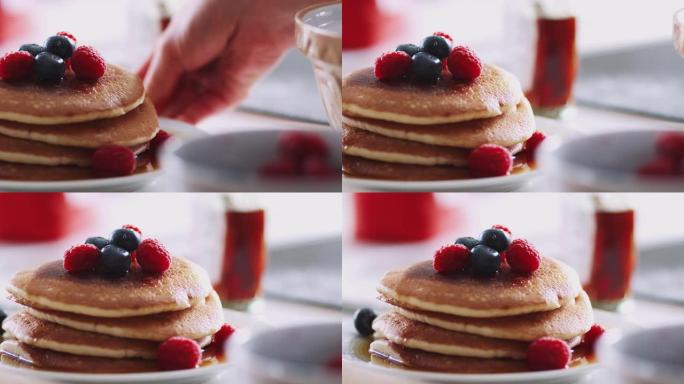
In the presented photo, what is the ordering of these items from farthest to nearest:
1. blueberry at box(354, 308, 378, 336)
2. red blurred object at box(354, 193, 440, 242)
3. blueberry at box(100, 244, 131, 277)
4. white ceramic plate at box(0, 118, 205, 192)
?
red blurred object at box(354, 193, 440, 242), blueberry at box(354, 308, 378, 336), blueberry at box(100, 244, 131, 277), white ceramic plate at box(0, 118, 205, 192)

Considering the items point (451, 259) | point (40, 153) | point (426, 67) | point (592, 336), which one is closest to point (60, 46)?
point (40, 153)

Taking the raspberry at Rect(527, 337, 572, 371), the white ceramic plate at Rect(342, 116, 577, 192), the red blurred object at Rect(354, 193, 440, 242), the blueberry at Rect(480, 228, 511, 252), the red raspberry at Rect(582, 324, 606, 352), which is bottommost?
the red blurred object at Rect(354, 193, 440, 242)

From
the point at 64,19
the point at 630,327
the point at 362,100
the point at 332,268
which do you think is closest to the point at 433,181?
the point at 362,100

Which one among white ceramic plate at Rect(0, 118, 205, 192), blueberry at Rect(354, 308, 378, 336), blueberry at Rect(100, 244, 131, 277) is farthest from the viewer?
blueberry at Rect(354, 308, 378, 336)

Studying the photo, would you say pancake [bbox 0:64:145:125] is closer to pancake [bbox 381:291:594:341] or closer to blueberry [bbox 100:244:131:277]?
blueberry [bbox 100:244:131:277]

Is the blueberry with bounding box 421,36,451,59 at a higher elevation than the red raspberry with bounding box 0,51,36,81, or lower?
higher

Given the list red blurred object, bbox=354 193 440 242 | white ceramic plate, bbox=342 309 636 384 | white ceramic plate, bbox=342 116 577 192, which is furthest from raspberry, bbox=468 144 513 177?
red blurred object, bbox=354 193 440 242

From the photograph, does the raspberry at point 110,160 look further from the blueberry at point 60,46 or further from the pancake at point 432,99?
the pancake at point 432,99

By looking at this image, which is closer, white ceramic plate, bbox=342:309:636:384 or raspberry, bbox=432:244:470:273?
white ceramic plate, bbox=342:309:636:384

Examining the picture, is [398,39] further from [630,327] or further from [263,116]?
[630,327]
